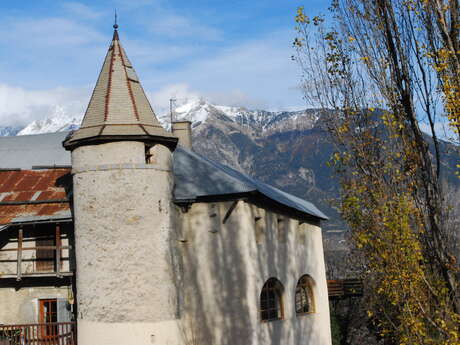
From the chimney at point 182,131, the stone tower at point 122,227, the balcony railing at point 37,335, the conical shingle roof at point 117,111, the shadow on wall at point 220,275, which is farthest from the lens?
the chimney at point 182,131

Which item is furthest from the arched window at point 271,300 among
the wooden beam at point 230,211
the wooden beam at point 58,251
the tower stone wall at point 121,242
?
the wooden beam at point 58,251

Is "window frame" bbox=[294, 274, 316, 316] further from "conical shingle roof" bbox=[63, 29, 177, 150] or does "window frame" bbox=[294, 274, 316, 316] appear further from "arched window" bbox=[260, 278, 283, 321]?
"conical shingle roof" bbox=[63, 29, 177, 150]

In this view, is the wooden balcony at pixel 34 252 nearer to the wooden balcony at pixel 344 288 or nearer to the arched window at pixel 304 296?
the arched window at pixel 304 296

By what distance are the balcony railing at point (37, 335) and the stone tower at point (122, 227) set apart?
1.63m

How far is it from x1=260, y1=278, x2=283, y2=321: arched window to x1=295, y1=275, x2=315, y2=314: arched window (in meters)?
1.86

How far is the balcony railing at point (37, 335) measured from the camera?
1995 cm

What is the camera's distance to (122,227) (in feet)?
59.8

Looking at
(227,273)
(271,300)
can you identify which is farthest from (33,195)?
(271,300)

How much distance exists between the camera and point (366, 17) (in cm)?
1603

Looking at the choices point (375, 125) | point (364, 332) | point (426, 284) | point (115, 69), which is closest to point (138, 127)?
point (115, 69)

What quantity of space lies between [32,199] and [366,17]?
43.5 feet

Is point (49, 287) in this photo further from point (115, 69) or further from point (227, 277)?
point (115, 69)

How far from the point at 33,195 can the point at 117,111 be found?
537 centimetres

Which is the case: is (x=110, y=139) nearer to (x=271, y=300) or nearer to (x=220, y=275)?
(x=220, y=275)
